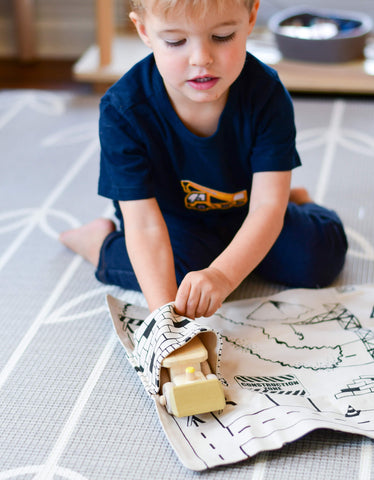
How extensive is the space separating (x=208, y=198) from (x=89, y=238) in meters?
0.22

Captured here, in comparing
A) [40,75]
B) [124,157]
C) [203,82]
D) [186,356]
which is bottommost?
[40,75]

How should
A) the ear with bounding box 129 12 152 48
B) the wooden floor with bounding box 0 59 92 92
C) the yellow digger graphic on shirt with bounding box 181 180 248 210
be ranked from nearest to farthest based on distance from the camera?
the ear with bounding box 129 12 152 48
the yellow digger graphic on shirt with bounding box 181 180 248 210
the wooden floor with bounding box 0 59 92 92

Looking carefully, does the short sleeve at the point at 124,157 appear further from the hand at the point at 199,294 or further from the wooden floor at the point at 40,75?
the wooden floor at the point at 40,75

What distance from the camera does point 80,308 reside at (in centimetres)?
89

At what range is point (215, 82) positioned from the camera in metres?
0.73

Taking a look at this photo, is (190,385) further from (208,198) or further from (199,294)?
(208,198)

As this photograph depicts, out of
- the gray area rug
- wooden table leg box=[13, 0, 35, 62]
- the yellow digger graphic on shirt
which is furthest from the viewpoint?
wooden table leg box=[13, 0, 35, 62]

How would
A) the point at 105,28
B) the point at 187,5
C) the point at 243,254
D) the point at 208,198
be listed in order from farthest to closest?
1. the point at 105,28
2. the point at 208,198
3. the point at 243,254
4. the point at 187,5

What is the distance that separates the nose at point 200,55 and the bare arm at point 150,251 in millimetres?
189

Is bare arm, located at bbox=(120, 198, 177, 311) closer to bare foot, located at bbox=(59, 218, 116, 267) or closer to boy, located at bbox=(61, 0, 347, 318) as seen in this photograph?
boy, located at bbox=(61, 0, 347, 318)

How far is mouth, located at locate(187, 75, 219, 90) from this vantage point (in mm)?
726

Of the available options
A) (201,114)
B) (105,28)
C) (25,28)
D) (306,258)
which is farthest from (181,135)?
(25,28)

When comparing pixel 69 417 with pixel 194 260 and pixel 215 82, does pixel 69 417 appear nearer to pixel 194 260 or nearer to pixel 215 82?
pixel 194 260

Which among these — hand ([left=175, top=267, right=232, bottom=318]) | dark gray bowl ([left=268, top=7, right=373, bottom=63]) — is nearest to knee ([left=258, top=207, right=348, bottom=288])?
hand ([left=175, top=267, right=232, bottom=318])
